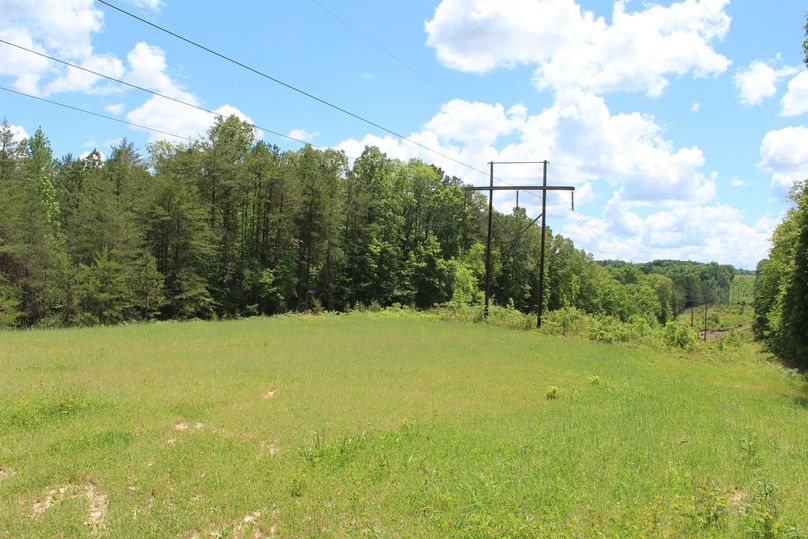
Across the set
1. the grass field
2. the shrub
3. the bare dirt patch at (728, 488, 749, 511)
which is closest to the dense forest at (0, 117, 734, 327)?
the shrub

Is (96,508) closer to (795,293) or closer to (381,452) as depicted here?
(381,452)

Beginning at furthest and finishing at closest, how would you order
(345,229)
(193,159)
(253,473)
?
(345,229) → (193,159) → (253,473)

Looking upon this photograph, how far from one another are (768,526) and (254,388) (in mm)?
11387

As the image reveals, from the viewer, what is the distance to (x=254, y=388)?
42.5ft

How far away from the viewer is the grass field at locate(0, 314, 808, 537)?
A: 5727mm

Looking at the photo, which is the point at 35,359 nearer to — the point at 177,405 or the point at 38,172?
the point at 177,405

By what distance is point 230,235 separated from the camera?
47000 mm

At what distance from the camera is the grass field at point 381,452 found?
5727mm

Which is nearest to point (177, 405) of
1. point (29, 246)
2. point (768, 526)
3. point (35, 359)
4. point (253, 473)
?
point (253, 473)

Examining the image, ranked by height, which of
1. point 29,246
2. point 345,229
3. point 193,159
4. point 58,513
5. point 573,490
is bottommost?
point 58,513

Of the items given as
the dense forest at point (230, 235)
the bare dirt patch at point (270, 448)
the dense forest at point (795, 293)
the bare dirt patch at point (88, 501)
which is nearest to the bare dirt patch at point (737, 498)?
the bare dirt patch at point (270, 448)

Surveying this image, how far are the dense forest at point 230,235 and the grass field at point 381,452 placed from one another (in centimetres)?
2246

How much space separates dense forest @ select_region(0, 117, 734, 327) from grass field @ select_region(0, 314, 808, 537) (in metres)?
22.5

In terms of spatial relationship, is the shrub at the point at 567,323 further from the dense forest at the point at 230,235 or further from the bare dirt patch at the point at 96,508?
the bare dirt patch at the point at 96,508
